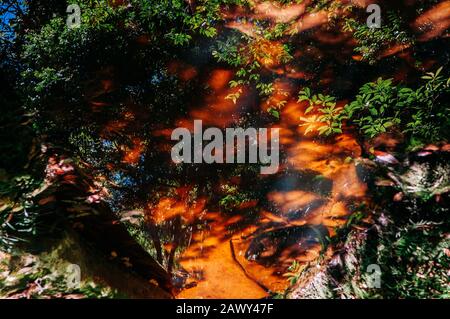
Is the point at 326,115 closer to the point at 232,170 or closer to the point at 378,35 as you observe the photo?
the point at 378,35

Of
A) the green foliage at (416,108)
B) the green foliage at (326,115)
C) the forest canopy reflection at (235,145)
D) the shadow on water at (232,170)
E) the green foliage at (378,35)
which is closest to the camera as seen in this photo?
the green foliage at (416,108)

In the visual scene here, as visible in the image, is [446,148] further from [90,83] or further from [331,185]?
[90,83]

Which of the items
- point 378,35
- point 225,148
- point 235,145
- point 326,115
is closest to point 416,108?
point 326,115

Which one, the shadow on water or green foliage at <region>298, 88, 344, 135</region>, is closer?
green foliage at <region>298, 88, 344, 135</region>

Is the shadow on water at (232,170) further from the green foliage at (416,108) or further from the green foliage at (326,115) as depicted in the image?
the green foliage at (416,108)

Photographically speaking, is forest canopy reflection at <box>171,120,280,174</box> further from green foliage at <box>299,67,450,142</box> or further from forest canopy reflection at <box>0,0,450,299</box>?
green foliage at <box>299,67,450,142</box>

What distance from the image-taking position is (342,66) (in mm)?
5320

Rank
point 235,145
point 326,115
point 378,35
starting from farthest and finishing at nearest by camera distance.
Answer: point 235,145 < point 378,35 < point 326,115

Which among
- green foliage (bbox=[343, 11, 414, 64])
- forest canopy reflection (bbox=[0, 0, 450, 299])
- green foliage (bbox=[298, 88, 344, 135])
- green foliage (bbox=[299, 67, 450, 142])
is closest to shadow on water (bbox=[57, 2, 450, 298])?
forest canopy reflection (bbox=[0, 0, 450, 299])

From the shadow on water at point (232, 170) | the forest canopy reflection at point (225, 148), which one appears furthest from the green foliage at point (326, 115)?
the shadow on water at point (232, 170)

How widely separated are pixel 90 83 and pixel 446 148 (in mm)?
5240

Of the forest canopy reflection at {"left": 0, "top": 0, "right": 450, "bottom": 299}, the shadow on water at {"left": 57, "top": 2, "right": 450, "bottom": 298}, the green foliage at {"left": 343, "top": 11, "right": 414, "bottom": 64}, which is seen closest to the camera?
the forest canopy reflection at {"left": 0, "top": 0, "right": 450, "bottom": 299}

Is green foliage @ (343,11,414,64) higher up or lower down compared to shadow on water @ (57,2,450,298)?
higher up

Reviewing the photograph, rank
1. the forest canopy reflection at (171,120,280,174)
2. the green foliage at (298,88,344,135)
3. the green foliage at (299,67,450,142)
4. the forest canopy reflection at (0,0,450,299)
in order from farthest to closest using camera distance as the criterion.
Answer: the forest canopy reflection at (171,120,280,174)
the green foliage at (298,88,344,135)
the green foliage at (299,67,450,142)
the forest canopy reflection at (0,0,450,299)
